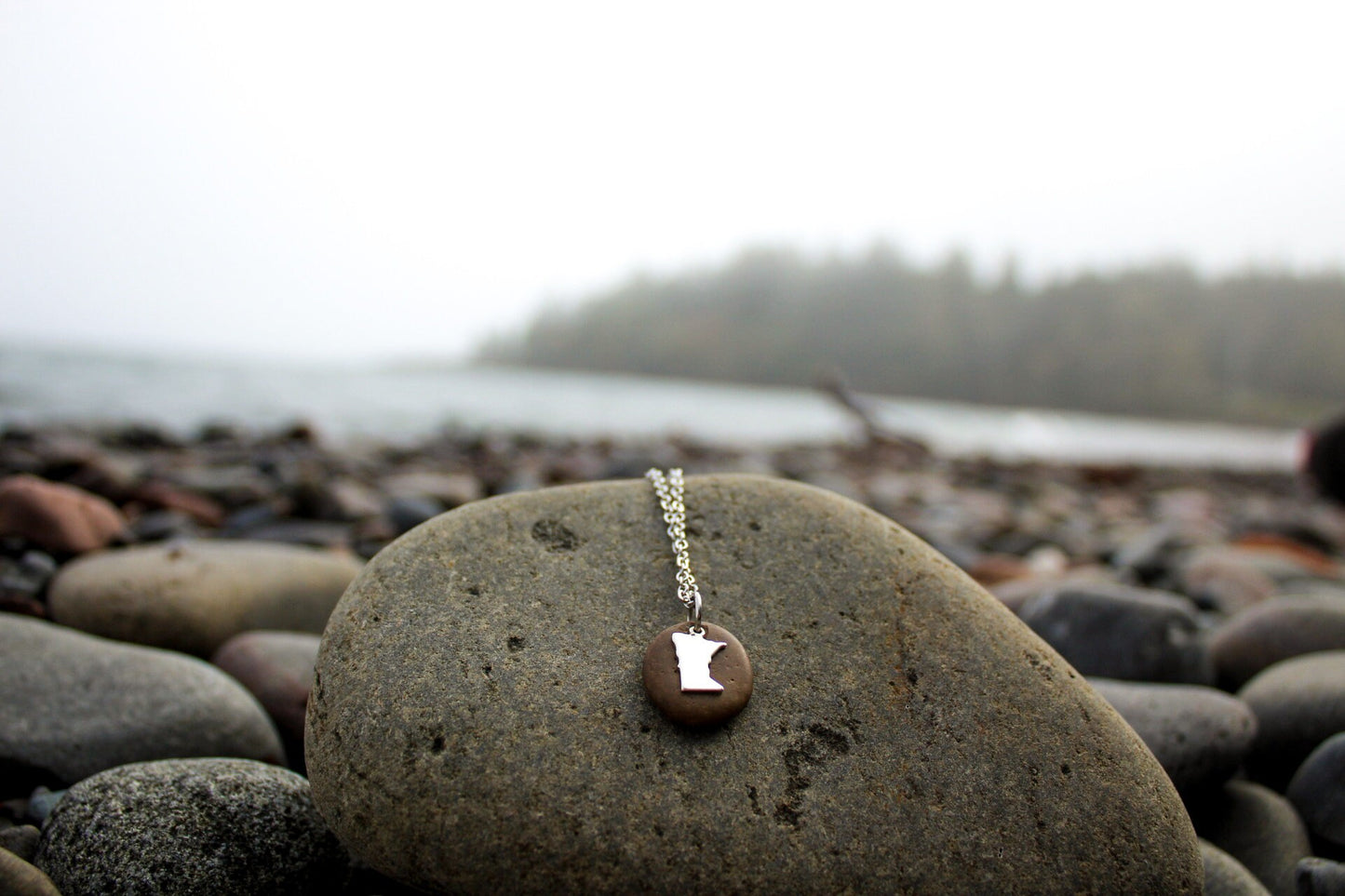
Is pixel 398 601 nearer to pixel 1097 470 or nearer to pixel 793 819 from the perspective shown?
pixel 793 819

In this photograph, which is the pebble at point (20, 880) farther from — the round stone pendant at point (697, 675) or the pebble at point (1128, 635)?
the pebble at point (1128, 635)

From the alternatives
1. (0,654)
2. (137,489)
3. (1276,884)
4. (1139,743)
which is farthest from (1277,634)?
(137,489)

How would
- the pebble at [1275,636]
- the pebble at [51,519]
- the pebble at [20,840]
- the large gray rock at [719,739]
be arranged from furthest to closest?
1. the pebble at [51,519]
2. the pebble at [1275,636]
3. the pebble at [20,840]
4. the large gray rock at [719,739]

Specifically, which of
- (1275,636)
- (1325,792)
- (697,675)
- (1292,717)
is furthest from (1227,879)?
(1275,636)

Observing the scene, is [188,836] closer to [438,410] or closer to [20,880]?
[20,880]

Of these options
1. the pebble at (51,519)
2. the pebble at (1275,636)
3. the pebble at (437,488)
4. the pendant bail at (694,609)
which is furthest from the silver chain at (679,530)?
the pebble at (437,488)
